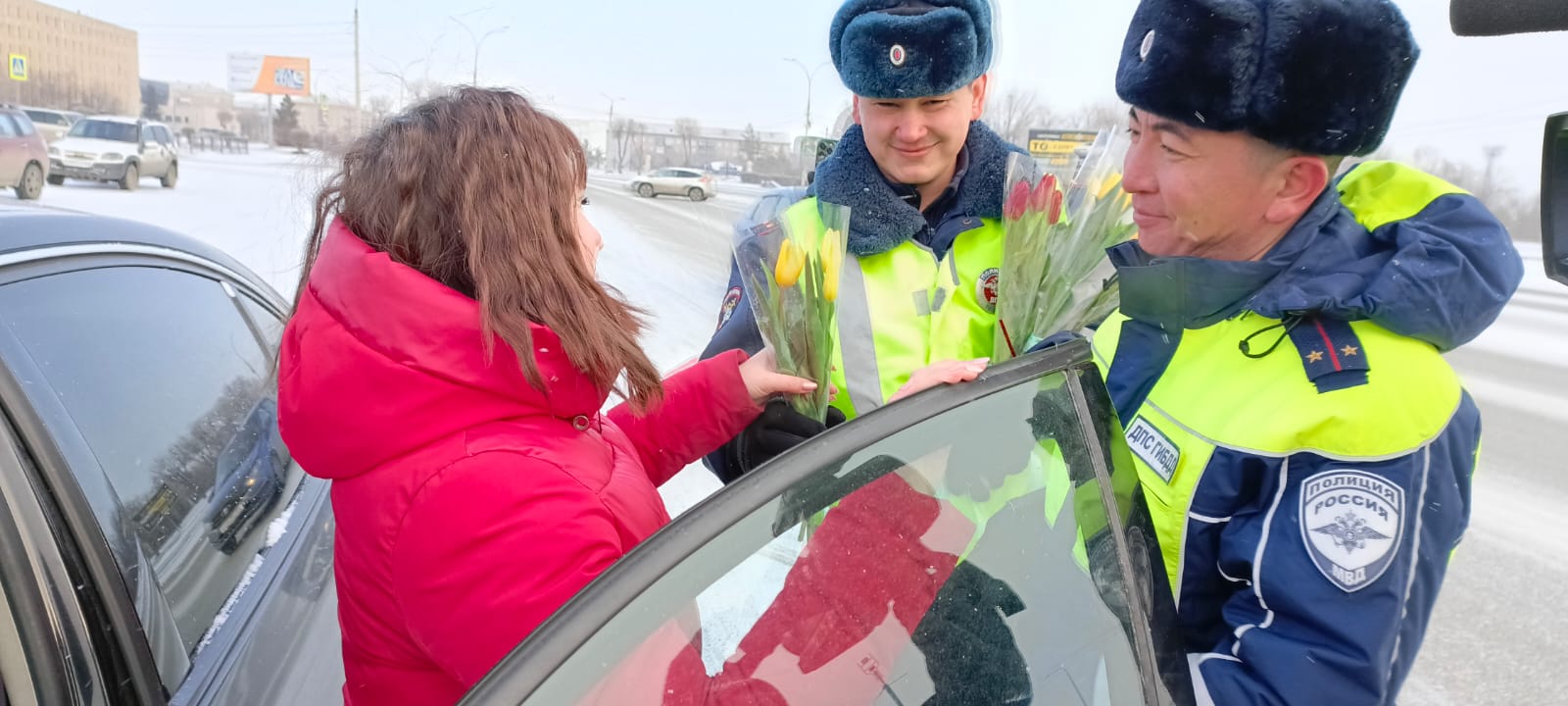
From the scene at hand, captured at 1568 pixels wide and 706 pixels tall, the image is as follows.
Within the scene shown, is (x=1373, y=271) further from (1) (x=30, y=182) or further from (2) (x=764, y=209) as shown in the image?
(1) (x=30, y=182)

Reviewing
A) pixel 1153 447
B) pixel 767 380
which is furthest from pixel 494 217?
pixel 1153 447

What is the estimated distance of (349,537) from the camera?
1204mm

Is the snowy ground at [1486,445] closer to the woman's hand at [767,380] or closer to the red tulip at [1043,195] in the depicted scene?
the woman's hand at [767,380]

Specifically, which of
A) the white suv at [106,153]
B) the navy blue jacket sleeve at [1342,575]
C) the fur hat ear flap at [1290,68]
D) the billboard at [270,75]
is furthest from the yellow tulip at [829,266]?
the billboard at [270,75]

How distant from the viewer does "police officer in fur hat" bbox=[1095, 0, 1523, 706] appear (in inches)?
41.3

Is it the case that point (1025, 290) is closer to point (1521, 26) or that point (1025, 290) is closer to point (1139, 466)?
point (1139, 466)

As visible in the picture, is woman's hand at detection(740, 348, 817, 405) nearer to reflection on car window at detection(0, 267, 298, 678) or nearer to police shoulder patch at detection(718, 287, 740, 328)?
police shoulder patch at detection(718, 287, 740, 328)

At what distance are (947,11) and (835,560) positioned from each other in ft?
4.13

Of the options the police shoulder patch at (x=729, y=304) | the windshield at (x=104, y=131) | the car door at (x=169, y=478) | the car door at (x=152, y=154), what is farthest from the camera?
the car door at (x=152, y=154)

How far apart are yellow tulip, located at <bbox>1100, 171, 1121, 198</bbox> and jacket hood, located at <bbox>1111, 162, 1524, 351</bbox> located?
210mm

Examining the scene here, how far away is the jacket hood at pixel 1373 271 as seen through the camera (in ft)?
3.70

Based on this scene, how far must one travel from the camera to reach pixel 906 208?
1855mm

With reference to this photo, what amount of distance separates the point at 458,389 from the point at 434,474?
0.39ft

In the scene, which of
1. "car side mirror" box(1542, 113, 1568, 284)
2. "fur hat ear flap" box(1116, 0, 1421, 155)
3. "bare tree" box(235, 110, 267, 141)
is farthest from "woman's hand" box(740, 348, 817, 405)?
"bare tree" box(235, 110, 267, 141)
